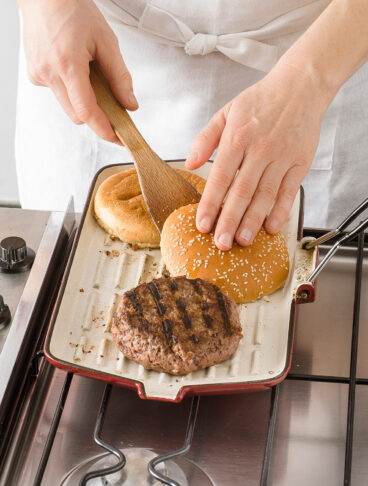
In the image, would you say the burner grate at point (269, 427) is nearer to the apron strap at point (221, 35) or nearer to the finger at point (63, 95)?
the finger at point (63, 95)

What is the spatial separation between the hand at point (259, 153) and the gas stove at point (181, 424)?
0.16 meters

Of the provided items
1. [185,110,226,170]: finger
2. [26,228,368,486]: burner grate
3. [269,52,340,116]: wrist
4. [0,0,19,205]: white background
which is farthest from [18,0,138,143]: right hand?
[0,0,19,205]: white background

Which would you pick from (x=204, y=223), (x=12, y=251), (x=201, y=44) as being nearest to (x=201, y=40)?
(x=201, y=44)

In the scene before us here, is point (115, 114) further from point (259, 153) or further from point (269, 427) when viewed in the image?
point (269, 427)

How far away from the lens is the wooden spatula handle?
3.39 ft

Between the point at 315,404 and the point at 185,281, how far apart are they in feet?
0.75

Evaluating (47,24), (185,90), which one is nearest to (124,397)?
(47,24)

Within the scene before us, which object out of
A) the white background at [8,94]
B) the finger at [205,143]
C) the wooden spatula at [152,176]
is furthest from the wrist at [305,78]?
the white background at [8,94]

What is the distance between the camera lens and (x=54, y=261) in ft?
3.20

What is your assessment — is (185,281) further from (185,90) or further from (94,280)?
(185,90)

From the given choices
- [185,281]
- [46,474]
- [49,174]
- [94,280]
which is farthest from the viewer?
[49,174]

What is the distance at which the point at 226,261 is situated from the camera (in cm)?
92

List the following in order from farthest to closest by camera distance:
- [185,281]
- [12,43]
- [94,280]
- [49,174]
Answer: [12,43]
[49,174]
[94,280]
[185,281]

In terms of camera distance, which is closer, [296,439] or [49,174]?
[296,439]
